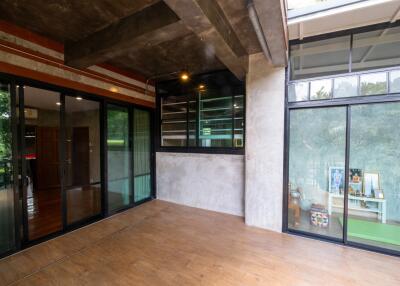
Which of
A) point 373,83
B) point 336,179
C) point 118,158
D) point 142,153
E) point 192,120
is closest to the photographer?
point 373,83

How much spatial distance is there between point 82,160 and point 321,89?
5.96m

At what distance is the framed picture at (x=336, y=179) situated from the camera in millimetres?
3014

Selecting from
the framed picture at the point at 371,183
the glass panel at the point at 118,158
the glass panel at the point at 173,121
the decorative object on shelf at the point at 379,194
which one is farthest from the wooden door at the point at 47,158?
the decorative object on shelf at the point at 379,194

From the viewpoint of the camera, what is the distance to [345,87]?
9.52ft

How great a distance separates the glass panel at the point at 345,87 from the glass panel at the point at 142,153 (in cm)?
409

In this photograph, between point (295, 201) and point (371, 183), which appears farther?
point (295, 201)

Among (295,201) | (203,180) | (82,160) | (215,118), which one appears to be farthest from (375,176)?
(82,160)

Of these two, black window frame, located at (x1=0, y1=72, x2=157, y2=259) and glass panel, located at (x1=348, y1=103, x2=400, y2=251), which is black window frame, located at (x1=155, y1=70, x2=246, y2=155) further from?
glass panel, located at (x1=348, y1=103, x2=400, y2=251)

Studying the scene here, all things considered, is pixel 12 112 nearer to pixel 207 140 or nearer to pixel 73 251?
pixel 73 251

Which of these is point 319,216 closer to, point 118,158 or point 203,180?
point 203,180

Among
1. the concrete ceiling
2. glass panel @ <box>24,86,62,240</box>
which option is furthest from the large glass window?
glass panel @ <box>24,86,62,240</box>

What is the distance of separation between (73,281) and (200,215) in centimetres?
242

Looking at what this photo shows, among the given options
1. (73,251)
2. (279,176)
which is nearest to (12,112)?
(73,251)

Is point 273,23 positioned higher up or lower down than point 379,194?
higher up
